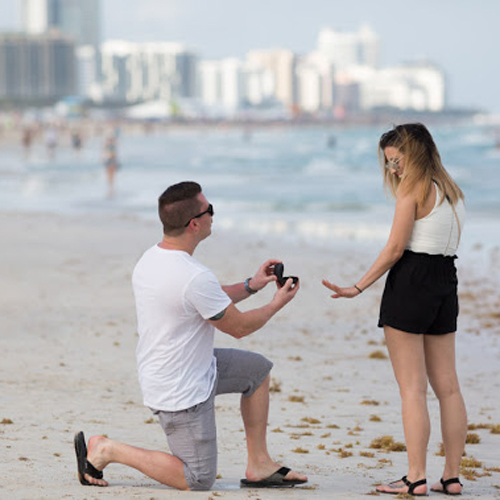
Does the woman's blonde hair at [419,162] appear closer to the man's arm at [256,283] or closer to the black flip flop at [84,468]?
the man's arm at [256,283]

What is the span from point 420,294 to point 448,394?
0.51 m

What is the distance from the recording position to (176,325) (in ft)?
13.6

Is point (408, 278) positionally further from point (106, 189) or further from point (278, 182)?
point (278, 182)

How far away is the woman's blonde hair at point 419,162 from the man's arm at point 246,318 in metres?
0.65

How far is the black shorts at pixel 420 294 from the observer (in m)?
4.18

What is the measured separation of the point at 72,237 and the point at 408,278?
36.6 feet

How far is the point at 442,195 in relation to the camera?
423cm

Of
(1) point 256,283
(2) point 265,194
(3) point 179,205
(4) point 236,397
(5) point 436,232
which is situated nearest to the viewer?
(3) point 179,205

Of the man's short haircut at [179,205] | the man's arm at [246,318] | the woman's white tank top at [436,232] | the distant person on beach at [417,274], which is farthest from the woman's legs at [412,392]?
the man's short haircut at [179,205]

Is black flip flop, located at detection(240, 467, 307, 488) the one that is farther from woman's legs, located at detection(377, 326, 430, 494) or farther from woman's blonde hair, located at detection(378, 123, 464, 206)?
woman's blonde hair, located at detection(378, 123, 464, 206)

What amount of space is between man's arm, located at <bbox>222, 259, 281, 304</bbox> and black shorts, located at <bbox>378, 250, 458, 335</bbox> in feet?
Answer: 1.61

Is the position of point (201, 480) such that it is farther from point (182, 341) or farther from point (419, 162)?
point (419, 162)

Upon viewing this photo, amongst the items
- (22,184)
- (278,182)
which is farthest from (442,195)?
(278,182)

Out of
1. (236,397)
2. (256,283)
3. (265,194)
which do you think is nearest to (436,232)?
(256,283)
